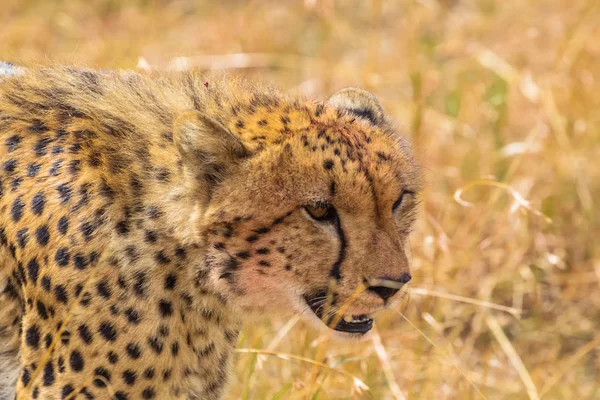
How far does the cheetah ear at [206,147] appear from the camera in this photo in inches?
109

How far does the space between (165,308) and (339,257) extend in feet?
1.62

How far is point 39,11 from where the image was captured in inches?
296

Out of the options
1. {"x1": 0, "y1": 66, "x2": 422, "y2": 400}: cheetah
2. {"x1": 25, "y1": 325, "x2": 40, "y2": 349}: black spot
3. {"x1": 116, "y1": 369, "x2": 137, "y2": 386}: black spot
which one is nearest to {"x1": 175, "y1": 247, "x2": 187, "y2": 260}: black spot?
{"x1": 0, "y1": 66, "x2": 422, "y2": 400}: cheetah

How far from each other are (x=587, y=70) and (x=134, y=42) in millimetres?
2775

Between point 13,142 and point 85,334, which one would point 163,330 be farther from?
point 13,142

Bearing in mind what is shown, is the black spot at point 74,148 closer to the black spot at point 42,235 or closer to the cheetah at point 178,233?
the cheetah at point 178,233

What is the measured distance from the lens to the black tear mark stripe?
2799 mm

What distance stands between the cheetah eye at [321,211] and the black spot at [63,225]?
65 cm

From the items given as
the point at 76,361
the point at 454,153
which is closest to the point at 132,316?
the point at 76,361

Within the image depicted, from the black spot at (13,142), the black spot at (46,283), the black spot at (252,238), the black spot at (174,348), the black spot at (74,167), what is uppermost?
the black spot at (13,142)

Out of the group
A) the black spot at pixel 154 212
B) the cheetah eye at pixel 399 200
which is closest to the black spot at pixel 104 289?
the black spot at pixel 154 212

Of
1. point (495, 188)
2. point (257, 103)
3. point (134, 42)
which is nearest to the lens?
point (257, 103)

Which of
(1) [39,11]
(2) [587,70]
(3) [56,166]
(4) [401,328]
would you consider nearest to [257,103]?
(3) [56,166]

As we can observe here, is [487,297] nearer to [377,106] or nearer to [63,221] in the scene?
[377,106]
